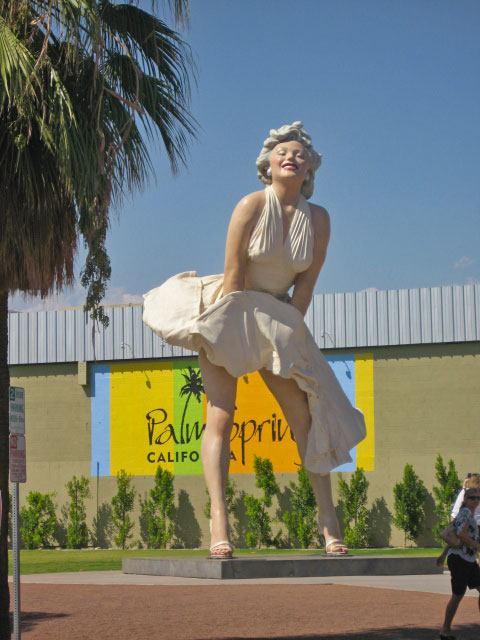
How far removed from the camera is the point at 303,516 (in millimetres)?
22297

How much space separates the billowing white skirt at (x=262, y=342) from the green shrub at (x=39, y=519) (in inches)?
615

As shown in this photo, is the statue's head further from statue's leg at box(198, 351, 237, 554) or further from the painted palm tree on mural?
the painted palm tree on mural

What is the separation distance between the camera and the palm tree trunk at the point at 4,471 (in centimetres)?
954

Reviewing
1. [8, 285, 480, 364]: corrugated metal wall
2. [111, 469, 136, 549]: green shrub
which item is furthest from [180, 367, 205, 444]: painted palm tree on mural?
[111, 469, 136, 549]: green shrub

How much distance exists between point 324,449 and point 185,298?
1.96 metres

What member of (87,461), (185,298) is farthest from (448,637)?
(87,461)

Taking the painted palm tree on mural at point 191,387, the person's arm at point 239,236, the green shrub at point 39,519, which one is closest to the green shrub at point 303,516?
the painted palm tree on mural at point 191,387

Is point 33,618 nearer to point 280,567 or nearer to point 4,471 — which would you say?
point 4,471

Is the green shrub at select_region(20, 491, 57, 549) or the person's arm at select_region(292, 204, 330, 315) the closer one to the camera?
the person's arm at select_region(292, 204, 330, 315)

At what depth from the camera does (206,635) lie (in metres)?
10.7

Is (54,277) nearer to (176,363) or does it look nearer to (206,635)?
(206,635)

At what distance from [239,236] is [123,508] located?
1580 centimetres

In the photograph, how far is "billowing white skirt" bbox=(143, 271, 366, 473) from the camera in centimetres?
937

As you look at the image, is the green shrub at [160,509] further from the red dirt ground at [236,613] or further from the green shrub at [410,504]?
the red dirt ground at [236,613]
